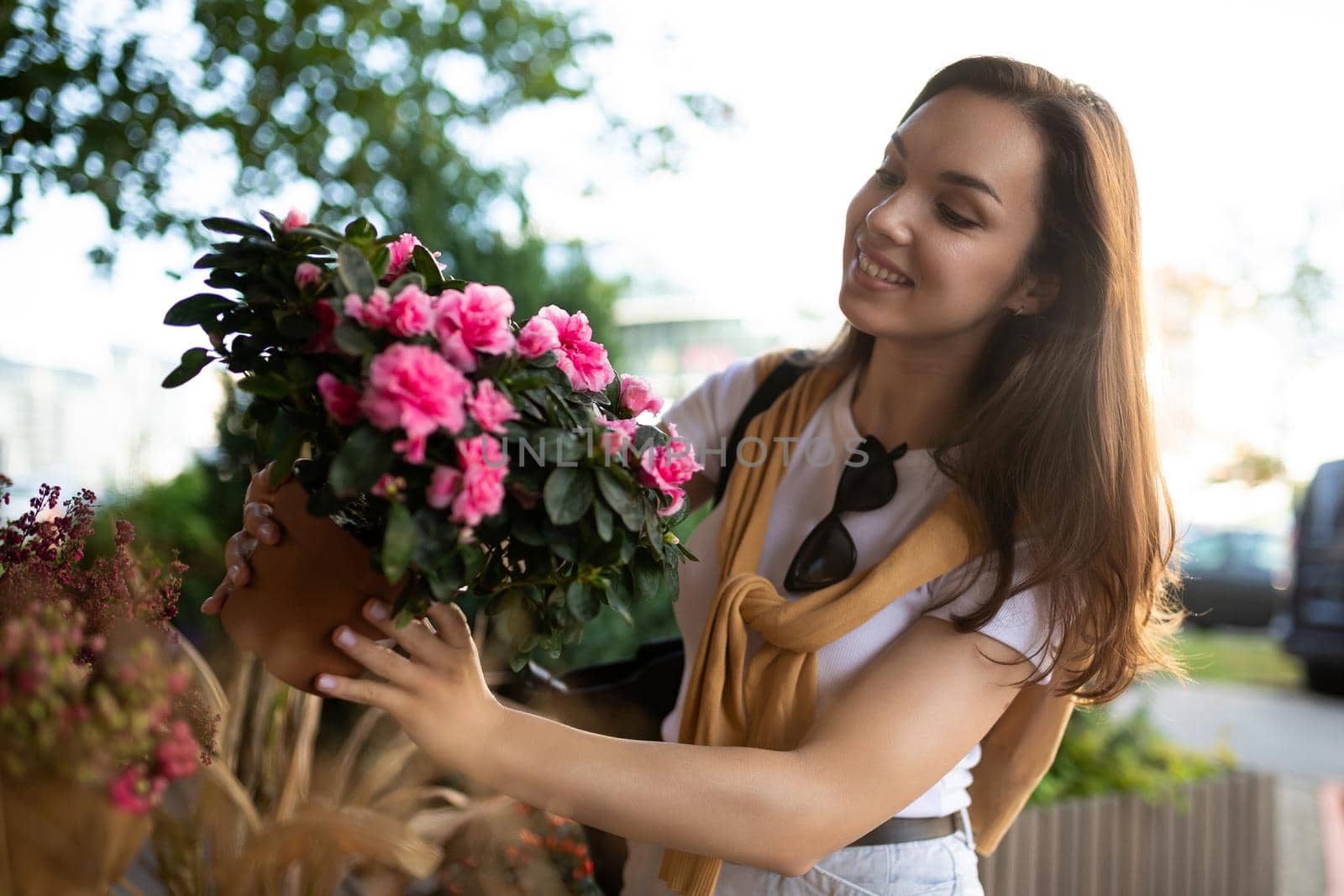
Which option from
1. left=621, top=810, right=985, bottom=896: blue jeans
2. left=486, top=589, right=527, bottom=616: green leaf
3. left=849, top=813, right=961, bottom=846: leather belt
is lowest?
left=621, top=810, right=985, bottom=896: blue jeans

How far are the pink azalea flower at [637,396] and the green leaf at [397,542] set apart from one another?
31cm

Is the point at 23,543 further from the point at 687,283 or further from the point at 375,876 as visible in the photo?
the point at 687,283

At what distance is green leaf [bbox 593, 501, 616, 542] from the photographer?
3.02 feet

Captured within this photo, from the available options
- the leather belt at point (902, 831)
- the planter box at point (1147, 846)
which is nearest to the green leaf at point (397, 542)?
the leather belt at point (902, 831)

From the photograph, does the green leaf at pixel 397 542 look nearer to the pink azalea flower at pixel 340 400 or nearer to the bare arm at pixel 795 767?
the pink azalea flower at pixel 340 400

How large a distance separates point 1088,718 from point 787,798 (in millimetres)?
2678

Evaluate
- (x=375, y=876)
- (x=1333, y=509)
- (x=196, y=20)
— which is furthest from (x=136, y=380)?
(x=1333, y=509)

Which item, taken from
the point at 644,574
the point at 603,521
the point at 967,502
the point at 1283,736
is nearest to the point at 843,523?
the point at 967,502

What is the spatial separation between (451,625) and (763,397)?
850 millimetres

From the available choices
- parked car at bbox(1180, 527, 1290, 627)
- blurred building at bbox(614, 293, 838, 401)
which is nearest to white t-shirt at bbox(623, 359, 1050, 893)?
blurred building at bbox(614, 293, 838, 401)

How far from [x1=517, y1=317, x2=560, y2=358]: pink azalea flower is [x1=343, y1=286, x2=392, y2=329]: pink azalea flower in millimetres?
134

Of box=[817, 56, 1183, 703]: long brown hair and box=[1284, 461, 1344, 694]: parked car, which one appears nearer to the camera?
box=[817, 56, 1183, 703]: long brown hair

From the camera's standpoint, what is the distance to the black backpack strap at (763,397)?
66.4 inches

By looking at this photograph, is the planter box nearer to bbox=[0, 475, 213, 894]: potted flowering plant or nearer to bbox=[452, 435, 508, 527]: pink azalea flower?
bbox=[452, 435, 508, 527]: pink azalea flower
